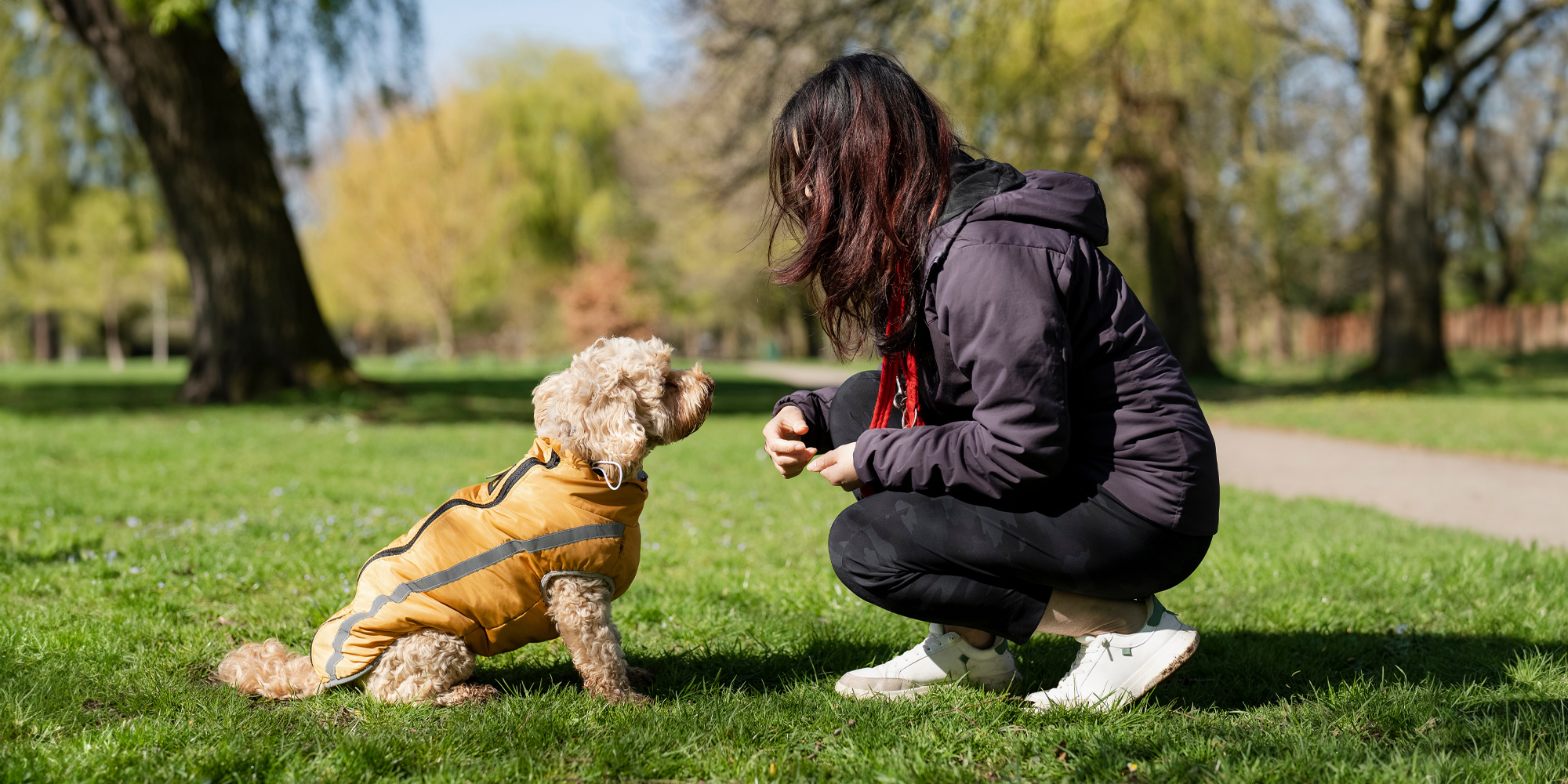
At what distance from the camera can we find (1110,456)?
2688 millimetres

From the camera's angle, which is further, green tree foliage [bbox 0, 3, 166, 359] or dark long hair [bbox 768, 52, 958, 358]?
green tree foliage [bbox 0, 3, 166, 359]

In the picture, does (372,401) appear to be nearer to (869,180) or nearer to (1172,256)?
(869,180)

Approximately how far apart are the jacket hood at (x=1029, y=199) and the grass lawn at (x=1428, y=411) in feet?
26.9

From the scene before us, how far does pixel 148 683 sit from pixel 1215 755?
Answer: 3088 mm

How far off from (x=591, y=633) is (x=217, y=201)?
12.2 meters

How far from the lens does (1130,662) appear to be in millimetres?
2887

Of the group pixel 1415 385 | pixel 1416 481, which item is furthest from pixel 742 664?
pixel 1415 385

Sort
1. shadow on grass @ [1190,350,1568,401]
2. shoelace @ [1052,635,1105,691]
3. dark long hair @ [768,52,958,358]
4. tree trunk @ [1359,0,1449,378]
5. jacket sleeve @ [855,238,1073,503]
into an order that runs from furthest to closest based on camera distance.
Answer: tree trunk @ [1359,0,1449,378] < shadow on grass @ [1190,350,1568,401] < shoelace @ [1052,635,1105,691] < dark long hair @ [768,52,958,358] < jacket sleeve @ [855,238,1073,503]

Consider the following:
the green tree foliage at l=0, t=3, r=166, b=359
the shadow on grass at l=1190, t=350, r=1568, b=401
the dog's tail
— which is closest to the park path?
the shadow on grass at l=1190, t=350, r=1568, b=401

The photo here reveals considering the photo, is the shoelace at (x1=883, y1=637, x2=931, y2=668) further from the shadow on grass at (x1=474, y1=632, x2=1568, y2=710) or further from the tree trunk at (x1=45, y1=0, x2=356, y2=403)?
the tree trunk at (x1=45, y1=0, x2=356, y2=403)

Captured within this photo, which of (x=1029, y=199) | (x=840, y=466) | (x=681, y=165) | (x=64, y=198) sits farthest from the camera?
(x=64, y=198)

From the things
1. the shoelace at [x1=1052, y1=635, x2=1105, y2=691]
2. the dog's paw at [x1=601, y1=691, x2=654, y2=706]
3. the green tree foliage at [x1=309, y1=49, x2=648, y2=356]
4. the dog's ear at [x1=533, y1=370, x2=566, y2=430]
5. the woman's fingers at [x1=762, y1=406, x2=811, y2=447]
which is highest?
the green tree foliage at [x1=309, y1=49, x2=648, y2=356]

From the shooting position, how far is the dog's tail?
3.06 meters

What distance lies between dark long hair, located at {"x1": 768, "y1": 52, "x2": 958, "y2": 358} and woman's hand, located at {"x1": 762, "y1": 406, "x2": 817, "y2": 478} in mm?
421
